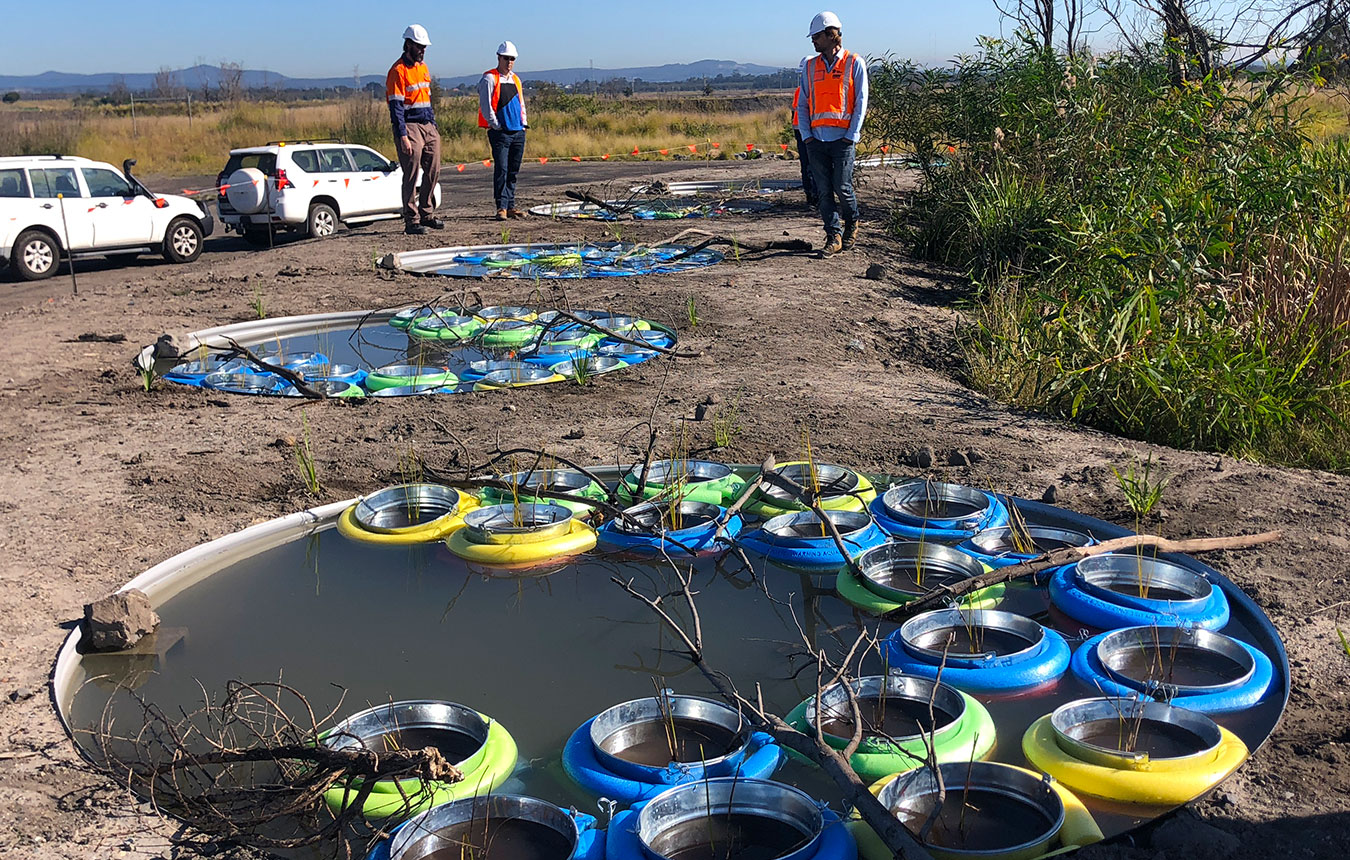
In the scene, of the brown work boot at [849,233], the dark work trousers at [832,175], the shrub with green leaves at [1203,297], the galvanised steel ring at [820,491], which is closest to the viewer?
the galvanised steel ring at [820,491]

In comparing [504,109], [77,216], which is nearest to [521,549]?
[504,109]

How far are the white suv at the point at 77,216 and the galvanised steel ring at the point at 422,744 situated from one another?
9707 millimetres

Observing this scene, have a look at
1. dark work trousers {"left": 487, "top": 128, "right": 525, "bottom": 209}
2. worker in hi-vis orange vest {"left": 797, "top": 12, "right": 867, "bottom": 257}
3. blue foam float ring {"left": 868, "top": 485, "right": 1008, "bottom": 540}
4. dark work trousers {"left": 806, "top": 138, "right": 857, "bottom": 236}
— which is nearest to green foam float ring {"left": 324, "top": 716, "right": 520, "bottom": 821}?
blue foam float ring {"left": 868, "top": 485, "right": 1008, "bottom": 540}

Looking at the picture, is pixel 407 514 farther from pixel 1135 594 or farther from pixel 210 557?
pixel 1135 594

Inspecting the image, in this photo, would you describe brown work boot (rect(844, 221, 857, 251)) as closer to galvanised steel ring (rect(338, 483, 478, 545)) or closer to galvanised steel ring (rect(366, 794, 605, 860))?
galvanised steel ring (rect(338, 483, 478, 545))

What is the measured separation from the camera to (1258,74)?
6.33 m

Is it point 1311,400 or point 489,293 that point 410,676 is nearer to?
point 1311,400

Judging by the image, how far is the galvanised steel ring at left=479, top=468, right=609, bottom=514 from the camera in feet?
15.3

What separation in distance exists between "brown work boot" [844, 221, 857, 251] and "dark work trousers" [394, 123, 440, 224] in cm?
442

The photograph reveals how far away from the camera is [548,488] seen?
473 cm

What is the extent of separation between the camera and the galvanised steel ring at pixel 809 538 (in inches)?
165

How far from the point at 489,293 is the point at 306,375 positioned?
2.57 metres

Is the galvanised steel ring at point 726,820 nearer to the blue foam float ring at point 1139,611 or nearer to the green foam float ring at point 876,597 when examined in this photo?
the green foam float ring at point 876,597

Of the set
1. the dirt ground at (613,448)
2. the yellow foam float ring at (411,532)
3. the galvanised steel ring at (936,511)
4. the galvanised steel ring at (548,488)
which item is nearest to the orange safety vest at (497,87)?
the dirt ground at (613,448)
